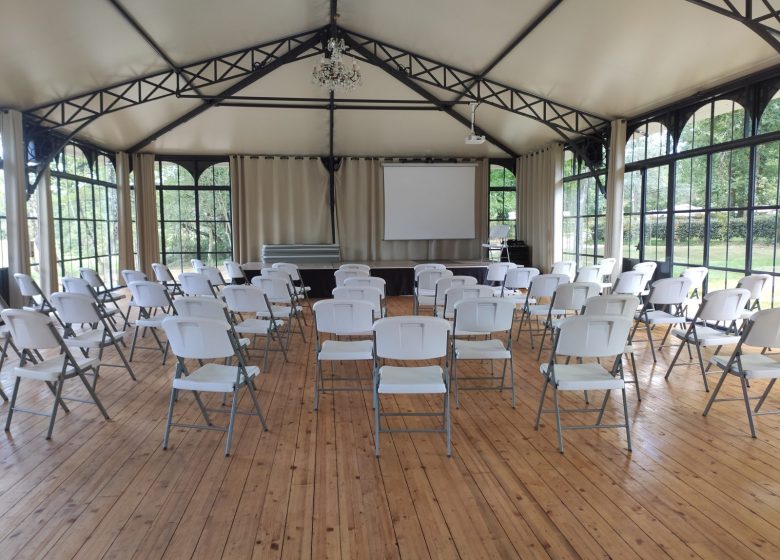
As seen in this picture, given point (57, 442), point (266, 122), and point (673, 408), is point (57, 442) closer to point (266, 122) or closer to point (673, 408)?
point (673, 408)

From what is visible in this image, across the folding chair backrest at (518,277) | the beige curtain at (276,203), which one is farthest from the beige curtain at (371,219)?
the folding chair backrest at (518,277)

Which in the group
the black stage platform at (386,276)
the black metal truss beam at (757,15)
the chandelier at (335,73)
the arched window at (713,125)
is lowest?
the black stage platform at (386,276)

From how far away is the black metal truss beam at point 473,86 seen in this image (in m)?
9.12

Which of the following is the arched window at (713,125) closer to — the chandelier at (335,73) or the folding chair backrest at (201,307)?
the chandelier at (335,73)

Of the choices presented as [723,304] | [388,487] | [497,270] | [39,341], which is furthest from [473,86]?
[388,487]

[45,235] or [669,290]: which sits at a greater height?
[45,235]

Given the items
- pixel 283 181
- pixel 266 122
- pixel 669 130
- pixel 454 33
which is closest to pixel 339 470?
pixel 454 33

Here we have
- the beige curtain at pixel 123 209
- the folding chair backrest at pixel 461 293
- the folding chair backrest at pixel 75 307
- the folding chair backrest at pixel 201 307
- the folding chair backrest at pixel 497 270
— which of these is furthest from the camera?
the beige curtain at pixel 123 209

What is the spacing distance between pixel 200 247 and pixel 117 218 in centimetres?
197

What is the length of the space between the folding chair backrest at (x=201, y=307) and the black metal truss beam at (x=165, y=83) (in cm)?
566

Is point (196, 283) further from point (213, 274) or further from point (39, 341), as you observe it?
point (39, 341)

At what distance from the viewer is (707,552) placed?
2.22 meters

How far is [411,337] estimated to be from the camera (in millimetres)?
3109

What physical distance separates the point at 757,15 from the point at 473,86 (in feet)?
17.4
